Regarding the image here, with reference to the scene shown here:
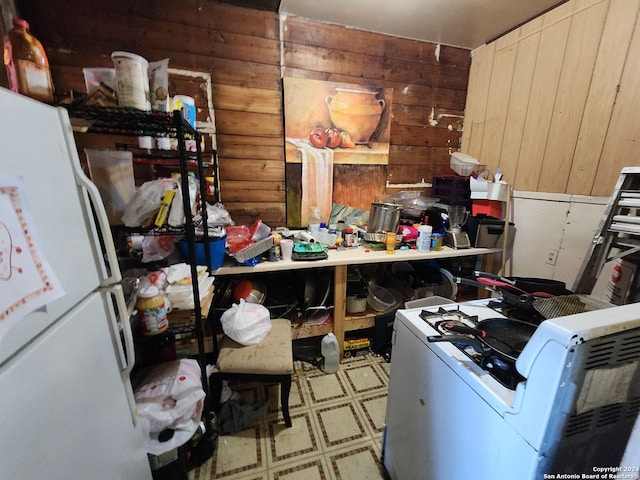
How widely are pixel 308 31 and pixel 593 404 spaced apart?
94.2 inches

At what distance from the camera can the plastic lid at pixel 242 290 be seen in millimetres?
1638

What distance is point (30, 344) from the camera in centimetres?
46

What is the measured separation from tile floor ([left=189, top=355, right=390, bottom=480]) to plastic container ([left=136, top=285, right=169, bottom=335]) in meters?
0.74

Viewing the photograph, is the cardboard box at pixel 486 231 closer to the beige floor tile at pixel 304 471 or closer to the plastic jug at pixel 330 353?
the plastic jug at pixel 330 353

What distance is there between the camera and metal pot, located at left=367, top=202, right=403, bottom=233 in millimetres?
1931

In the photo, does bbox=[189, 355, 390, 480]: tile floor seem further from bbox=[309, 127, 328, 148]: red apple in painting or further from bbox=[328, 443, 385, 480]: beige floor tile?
bbox=[309, 127, 328, 148]: red apple in painting

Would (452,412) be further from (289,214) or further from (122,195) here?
(289,214)

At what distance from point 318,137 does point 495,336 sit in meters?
1.74

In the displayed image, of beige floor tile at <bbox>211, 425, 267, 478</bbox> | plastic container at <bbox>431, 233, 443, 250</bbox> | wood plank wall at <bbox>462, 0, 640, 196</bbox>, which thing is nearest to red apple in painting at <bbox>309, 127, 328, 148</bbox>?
plastic container at <bbox>431, 233, 443, 250</bbox>

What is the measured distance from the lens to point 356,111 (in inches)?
81.8

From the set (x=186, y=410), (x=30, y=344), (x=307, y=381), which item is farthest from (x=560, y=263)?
(x=30, y=344)

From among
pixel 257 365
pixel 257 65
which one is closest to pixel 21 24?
pixel 257 65

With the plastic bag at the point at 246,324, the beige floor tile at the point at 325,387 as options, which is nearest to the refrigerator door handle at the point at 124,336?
the plastic bag at the point at 246,324

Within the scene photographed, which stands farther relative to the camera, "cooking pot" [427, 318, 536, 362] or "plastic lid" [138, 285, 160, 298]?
"plastic lid" [138, 285, 160, 298]
